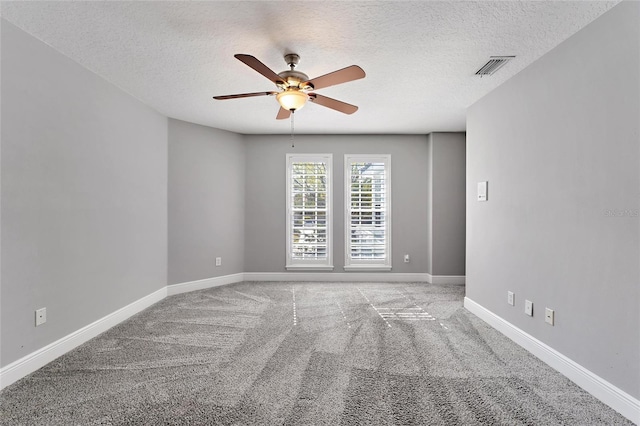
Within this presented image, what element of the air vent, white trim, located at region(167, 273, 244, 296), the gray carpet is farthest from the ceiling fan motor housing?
white trim, located at region(167, 273, 244, 296)

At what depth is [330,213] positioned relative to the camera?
17.7 ft

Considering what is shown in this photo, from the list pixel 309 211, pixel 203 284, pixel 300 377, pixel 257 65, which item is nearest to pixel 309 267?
pixel 309 211

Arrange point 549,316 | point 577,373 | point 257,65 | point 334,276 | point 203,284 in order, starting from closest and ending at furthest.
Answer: point 257,65
point 577,373
point 549,316
point 203,284
point 334,276

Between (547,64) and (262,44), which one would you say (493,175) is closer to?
(547,64)

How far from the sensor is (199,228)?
4.77 m

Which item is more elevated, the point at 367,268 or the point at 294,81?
the point at 294,81

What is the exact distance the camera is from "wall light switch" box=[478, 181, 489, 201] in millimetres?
3451

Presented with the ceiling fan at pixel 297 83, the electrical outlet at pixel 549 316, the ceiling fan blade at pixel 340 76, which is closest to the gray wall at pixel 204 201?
the ceiling fan at pixel 297 83

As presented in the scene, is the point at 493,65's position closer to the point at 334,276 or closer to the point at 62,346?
the point at 334,276

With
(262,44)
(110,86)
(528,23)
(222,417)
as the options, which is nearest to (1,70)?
(110,86)

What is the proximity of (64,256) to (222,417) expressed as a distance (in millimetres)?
1973

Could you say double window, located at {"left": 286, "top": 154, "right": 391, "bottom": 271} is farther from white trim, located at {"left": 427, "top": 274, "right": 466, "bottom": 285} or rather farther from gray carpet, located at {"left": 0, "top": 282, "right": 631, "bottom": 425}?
gray carpet, located at {"left": 0, "top": 282, "right": 631, "bottom": 425}

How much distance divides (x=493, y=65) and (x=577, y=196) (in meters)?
1.33

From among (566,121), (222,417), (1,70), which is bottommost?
(222,417)
